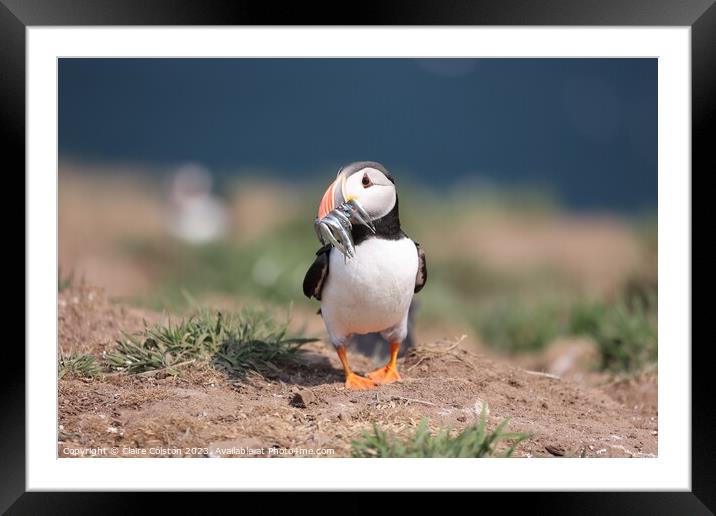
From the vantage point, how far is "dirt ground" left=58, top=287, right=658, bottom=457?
3.73 m

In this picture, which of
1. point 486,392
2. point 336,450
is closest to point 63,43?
point 336,450

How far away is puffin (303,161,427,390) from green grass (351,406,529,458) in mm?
665

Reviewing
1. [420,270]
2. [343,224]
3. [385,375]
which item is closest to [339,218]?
[343,224]

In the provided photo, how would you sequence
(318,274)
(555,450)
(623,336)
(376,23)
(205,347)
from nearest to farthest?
1. (376,23)
2. (555,450)
3. (318,274)
4. (205,347)
5. (623,336)

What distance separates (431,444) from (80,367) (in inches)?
80.7

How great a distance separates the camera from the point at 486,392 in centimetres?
436

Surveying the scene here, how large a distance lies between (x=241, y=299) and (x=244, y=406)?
257 cm

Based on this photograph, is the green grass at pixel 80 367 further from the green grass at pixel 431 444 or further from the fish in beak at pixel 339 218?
the green grass at pixel 431 444

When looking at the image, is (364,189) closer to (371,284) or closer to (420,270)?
(371,284)

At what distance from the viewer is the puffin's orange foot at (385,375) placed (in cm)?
437

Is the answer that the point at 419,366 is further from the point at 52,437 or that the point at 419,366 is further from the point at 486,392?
the point at 52,437

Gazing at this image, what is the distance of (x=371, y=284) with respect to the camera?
4.02 m

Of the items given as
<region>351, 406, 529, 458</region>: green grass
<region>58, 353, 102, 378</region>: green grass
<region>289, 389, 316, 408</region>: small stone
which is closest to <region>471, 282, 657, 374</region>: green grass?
<region>351, 406, 529, 458</region>: green grass

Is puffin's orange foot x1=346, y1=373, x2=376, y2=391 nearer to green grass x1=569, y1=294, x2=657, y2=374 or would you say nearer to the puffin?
the puffin
